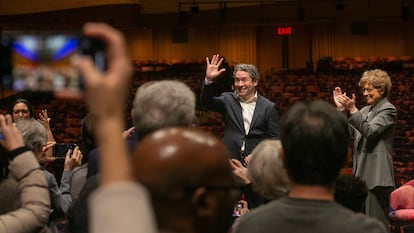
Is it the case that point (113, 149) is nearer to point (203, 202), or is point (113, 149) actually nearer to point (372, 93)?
point (203, 202)

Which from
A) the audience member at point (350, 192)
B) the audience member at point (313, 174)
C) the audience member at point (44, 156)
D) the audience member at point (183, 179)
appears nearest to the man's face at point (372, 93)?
the audience member at point (44, 156)

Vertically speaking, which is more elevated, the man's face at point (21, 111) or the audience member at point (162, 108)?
the audience member at point (162, 108)

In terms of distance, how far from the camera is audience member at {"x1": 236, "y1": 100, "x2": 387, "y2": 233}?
162 centimetres

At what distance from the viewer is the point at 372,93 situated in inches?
199

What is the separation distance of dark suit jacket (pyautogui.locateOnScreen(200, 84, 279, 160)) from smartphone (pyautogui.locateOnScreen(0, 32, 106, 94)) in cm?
206

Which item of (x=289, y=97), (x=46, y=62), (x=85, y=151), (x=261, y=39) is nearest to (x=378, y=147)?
(x=85, y=151)

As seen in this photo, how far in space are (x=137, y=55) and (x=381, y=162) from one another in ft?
50.5

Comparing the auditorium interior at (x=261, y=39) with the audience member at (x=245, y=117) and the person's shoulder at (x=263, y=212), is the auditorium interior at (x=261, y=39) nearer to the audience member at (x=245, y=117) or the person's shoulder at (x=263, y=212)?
the audience member at (x=245, y=117)

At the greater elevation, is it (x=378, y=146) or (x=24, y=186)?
(x=24, y=186)

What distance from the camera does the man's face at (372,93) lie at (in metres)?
5.05

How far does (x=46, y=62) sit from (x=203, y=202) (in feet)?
3.82

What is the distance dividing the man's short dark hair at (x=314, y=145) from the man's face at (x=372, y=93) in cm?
349

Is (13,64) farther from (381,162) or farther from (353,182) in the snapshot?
(381,162)

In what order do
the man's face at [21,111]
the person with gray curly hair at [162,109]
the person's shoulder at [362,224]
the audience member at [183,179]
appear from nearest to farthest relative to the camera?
the audience member at [183,179] → the person's shoulder at [362,224] → the person with gray curly hair at [162,109] → the man's face at [21,111]
